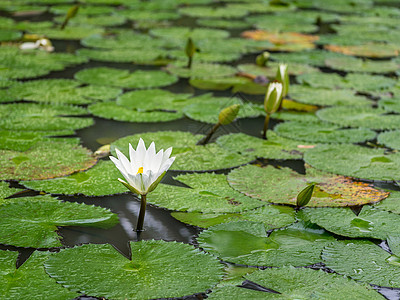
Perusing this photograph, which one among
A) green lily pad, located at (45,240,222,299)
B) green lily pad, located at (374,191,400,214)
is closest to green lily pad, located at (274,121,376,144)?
green lily pad, located at (374,191,400,214)

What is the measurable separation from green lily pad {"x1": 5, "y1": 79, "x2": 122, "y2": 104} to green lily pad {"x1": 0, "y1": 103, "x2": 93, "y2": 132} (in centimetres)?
13

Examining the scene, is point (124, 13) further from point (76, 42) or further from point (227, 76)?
point (227, 76)

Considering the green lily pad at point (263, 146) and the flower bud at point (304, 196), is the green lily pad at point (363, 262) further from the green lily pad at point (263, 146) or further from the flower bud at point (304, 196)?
the green lily pad at point (263, 146)

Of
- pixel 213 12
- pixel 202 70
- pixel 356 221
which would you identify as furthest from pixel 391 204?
pixel 213 12

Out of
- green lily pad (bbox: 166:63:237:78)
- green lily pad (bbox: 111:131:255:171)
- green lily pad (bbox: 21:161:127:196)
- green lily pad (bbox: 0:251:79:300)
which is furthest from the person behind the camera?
green lily pad (bbox: 166:63:237:78)

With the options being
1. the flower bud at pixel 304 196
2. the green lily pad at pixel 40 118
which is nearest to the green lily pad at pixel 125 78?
the green lily pad at pixel 40 118

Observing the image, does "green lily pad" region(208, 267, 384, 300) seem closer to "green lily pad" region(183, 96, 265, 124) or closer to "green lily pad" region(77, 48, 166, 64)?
"green lily pad" region(183, 96, 265, 124)

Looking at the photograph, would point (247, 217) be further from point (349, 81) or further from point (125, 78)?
point (349, 81)

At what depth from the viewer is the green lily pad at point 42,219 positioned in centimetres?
185

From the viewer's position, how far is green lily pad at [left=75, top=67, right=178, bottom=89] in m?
3.64

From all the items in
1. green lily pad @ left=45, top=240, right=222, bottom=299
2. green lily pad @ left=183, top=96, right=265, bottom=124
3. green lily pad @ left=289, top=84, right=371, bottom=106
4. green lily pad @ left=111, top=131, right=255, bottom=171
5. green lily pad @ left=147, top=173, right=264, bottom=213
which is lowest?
green lily pad @ left=45, top=240, right=222, bottom=299

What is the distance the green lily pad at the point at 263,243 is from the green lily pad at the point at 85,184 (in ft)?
1.73

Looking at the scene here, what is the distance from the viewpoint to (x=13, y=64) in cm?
400

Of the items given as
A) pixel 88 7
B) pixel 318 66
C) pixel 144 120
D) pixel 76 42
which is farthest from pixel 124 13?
pixel 144 120
